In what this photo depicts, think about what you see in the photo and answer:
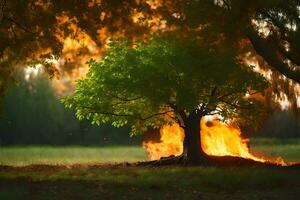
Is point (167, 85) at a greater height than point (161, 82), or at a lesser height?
lesser

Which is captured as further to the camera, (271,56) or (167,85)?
(167,85)

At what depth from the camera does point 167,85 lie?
94.8 ft

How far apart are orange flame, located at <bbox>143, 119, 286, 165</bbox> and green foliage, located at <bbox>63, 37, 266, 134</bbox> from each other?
16.5 ft

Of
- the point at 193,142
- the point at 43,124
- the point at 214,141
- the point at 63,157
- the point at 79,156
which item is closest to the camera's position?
the point at 193,142

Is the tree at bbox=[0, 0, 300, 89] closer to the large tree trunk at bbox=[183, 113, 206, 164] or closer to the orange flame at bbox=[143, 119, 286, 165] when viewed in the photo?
the large tree trunk at bbox=[183, 113, 206, 164]

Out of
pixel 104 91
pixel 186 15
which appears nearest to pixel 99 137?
pixel 104 91

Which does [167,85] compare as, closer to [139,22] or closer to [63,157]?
[139,22]

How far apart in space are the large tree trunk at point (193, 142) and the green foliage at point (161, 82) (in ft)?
2.69

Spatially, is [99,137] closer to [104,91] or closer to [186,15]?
[104,91]

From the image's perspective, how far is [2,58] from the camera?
28.9 metres

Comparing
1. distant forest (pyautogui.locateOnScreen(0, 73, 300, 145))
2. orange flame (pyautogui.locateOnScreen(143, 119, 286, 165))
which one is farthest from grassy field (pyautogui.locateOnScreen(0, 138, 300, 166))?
distant forest (pyautogui.locateOnScreen(0, 73, 300, 145))

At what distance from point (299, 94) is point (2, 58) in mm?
16889

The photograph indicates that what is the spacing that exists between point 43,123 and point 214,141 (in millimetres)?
33395

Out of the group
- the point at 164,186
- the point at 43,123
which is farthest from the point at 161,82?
the point at 43,123
